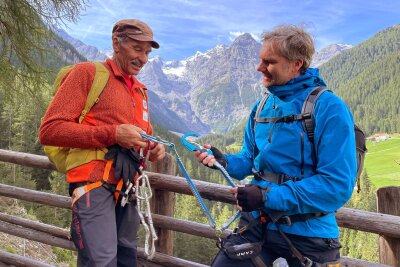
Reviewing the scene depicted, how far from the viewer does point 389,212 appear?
3.13 m

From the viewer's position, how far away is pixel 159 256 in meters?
4.09

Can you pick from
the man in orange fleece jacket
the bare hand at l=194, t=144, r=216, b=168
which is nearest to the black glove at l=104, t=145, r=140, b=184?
the man in orange fleece jacket

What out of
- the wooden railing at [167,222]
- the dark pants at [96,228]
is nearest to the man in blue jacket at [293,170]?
the dark pants at [96,228]

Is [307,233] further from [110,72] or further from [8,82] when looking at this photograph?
[8,82]

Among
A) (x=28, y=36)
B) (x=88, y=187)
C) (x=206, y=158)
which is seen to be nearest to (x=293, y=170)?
(x=206, y=158)

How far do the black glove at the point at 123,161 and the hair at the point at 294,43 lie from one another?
118 centimetres

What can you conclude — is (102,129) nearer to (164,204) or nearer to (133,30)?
(133,30)

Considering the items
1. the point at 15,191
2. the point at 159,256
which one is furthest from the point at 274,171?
the point at 15,191

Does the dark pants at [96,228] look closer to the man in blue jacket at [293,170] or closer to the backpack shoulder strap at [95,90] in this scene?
the backpack shoulder strap at [95,90]

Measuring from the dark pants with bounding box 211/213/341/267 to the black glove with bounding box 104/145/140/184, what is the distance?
798 mm

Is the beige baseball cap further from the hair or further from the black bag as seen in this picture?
the black bag

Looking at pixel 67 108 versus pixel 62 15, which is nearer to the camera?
pixel 67 108

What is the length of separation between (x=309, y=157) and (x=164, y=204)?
8.55ft

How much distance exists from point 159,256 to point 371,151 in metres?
187
